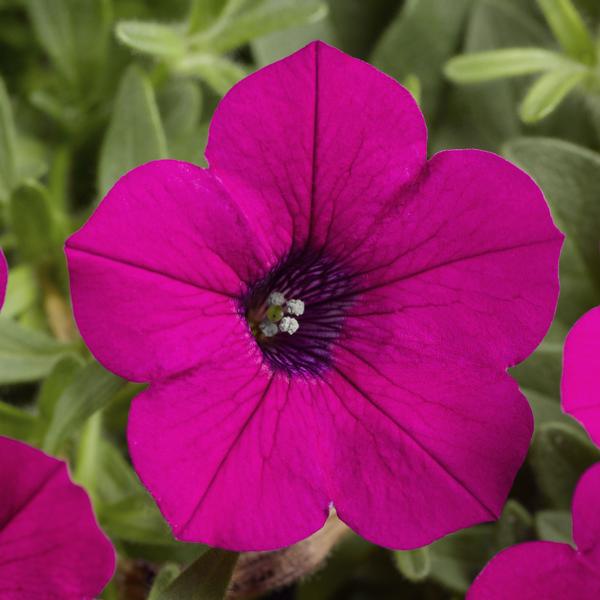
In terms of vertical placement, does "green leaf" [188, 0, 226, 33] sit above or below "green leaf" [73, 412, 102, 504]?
above

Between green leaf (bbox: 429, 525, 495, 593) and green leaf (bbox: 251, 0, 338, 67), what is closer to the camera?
green leaf (bbox: 429, 525, 495, 593)

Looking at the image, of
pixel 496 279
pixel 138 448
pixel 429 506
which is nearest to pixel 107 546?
pixel 138 448

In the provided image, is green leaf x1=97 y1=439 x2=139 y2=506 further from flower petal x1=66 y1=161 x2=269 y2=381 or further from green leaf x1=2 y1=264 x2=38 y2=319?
flower petal x1=66 y1=161 x2=269 y2=381

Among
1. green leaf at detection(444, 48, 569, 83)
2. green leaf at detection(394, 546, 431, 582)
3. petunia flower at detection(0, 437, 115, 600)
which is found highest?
green leaf at detection(444, 48, 569, 83)

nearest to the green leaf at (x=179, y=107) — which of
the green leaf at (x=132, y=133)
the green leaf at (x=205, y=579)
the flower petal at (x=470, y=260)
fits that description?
the green leaf at (x=132, y=133)

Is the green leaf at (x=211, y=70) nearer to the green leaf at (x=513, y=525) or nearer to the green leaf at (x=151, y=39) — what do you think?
the green leaf at (x=151, y=39)

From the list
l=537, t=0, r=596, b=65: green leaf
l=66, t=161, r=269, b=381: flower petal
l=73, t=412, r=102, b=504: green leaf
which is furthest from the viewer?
l=537, t=0, r=596, b=65: green leaf

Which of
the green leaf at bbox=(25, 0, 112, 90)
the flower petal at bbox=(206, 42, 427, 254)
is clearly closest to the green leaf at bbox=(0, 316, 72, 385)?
the flower petal at bbox=(206, 42, 427, 254)
